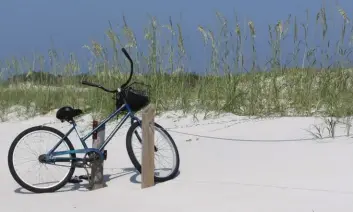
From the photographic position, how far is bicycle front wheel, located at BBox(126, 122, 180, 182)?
4.77 metres

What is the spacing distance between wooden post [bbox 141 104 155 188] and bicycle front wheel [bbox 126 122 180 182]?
0.44 feet

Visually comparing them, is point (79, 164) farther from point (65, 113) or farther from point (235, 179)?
point (235, 179)

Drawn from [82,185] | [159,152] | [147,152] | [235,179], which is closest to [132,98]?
[147,152]

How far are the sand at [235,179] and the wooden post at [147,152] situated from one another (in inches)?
3.5

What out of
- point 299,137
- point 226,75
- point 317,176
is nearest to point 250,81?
point 226,75

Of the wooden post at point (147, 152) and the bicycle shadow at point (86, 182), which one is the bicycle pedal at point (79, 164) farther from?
the wooden post at point (147, 152)

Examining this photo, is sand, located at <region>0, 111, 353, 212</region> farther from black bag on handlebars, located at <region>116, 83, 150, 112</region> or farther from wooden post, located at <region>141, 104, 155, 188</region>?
black bag on handlebars, located at <region>116, 83, 150, 112</region>

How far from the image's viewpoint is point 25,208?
170 inches

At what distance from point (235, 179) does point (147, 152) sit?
0.72 meters

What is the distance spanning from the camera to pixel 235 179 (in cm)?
464

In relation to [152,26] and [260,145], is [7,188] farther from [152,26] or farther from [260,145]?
[152,26]

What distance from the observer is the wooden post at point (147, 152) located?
461 centimetres

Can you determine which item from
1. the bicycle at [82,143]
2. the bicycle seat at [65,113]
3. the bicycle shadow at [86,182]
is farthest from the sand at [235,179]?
the bicycle seat at [65,113]

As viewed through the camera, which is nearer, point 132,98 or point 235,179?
point 235,179
